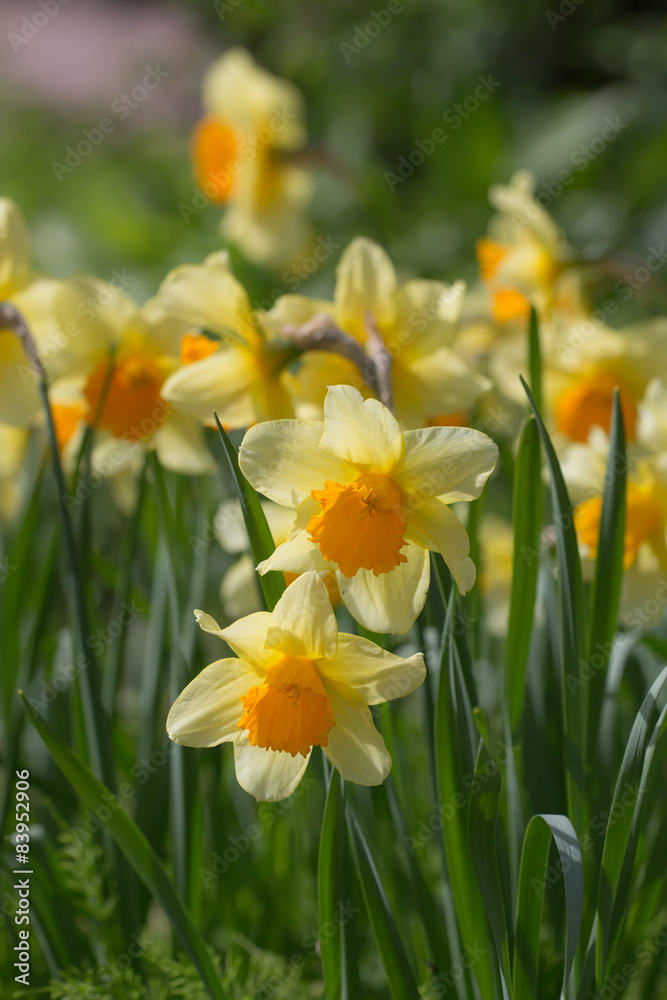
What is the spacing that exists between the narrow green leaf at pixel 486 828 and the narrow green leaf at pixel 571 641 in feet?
0.51

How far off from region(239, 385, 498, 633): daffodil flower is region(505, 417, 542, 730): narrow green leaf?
150mm

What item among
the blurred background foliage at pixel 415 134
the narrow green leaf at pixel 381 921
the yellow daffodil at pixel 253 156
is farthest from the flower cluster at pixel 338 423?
the blurred background foliage at pixel 415 134

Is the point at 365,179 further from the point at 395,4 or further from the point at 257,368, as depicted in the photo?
the point at 395,4

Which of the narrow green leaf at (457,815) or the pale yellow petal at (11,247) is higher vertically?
the pale yellow petal at (11,247)

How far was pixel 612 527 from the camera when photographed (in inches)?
32.7

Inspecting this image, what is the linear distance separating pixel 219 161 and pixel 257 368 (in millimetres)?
1277

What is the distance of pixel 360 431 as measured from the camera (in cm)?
69

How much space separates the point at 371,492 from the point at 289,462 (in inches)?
2.9

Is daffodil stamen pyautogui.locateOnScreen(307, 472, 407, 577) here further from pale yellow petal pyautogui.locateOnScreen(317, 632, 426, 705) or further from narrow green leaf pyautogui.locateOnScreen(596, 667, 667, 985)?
narrow green leaf pyautogui.locateOnScreen(596, 667, 667, 985)

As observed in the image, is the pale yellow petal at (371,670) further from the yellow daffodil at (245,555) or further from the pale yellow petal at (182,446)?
the pale yellow petal at (182,446)

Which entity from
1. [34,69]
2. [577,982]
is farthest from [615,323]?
[34,69]

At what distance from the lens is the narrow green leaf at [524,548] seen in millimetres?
840

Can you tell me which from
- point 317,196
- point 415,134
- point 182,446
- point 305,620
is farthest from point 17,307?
point 415,134

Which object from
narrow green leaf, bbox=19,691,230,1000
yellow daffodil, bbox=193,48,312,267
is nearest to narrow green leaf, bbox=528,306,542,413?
narrow green leaf, bbox=19,691,230,1000
